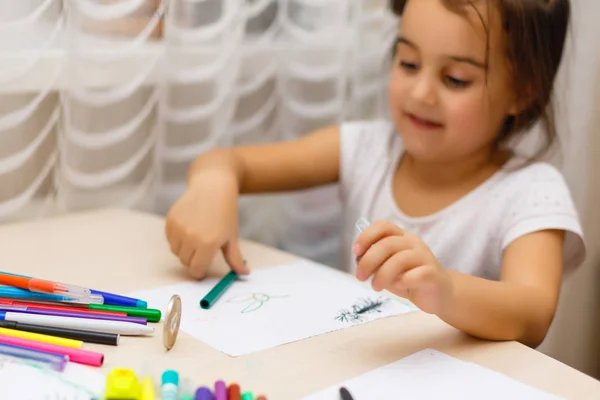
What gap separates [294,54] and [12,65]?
0.37 meters

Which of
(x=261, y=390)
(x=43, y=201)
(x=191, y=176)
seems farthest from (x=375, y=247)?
(x=43, y=201)

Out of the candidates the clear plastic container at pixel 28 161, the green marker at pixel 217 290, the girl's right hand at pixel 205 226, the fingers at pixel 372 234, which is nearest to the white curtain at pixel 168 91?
the clear plastic container at pixel 28 161

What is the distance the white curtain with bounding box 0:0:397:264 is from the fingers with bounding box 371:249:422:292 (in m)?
0.39

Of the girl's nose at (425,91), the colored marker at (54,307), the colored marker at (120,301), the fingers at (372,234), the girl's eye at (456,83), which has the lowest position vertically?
the colored marker at (54,307)

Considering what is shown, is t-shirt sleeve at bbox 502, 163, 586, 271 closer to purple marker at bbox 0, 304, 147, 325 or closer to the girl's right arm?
the girl's right arm

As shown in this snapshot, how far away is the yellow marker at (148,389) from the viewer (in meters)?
0.40

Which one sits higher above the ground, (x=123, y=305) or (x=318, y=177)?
(x=318, y=177)

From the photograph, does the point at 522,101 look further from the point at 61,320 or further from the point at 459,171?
the point at 61,320

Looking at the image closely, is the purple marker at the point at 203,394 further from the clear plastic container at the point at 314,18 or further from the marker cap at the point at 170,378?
the clear plastic container at the point at 314,18

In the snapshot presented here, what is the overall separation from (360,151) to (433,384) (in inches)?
19.6

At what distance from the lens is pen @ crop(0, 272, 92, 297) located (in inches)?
20.0

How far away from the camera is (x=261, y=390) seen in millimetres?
424

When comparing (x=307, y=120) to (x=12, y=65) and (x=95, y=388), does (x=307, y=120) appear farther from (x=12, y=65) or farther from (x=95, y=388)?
(x=95, y=388)

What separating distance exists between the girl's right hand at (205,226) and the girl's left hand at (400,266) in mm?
170
